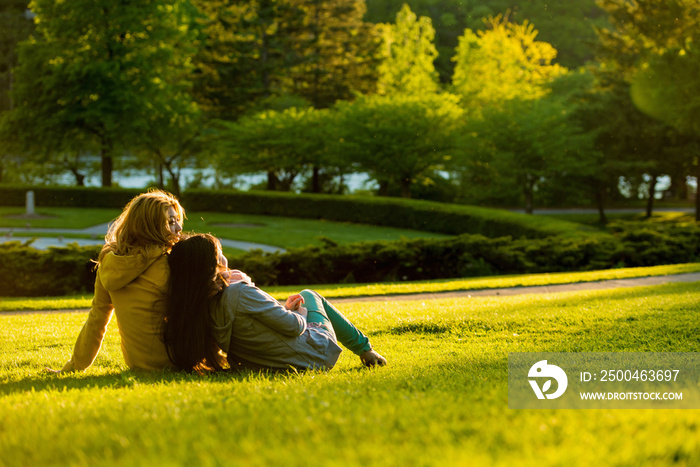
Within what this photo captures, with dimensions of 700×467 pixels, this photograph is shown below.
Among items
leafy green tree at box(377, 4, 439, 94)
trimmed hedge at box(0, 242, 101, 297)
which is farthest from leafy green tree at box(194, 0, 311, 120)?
trimmed hedge at box(0, 242, 101, 297)

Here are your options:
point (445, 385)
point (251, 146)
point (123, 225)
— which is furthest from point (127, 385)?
point (251, 146)

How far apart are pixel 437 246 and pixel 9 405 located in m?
11.3

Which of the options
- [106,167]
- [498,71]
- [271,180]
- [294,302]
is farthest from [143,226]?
[498,71]

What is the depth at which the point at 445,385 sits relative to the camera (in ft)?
11.9

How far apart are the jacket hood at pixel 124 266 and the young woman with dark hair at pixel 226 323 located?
0.12m

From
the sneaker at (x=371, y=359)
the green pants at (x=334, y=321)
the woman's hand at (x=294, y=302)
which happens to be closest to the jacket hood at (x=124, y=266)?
the woman's hand at (x=294, y=302)

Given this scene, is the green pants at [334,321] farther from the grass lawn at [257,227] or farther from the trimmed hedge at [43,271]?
the grass lawn at [257,227]

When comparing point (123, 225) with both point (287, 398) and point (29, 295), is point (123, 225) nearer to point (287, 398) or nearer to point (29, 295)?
point (287, 398)

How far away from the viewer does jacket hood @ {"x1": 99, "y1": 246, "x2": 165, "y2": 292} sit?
404 cm

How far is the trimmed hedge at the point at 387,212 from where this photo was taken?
20312 millimetres

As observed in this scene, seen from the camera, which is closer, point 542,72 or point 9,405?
point 9,405

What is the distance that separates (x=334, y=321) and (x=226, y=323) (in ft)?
→ 2.81

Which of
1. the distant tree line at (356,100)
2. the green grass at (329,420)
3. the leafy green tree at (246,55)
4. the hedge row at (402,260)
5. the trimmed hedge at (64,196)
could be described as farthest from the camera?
the leafy green tree at (246,55)

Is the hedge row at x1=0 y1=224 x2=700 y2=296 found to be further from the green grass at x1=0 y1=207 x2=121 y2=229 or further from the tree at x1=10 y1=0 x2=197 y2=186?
the tree at x1=10 y1=0 x2=197 y2=186
